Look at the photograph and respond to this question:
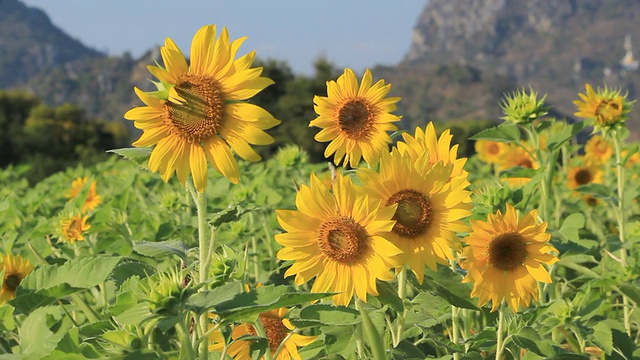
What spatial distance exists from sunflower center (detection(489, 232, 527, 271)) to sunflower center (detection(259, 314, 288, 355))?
53 cm

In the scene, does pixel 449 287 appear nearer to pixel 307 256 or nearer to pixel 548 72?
pixel 307 256

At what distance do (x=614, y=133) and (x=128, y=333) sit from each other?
2476 millimetres

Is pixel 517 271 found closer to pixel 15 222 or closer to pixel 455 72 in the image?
pixel 15 222

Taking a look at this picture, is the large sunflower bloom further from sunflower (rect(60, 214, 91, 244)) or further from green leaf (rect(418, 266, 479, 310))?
sunflower (rect(60, 214, 91, 244))

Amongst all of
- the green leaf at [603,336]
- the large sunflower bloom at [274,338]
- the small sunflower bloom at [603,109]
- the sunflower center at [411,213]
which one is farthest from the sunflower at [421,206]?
the small sunflower bloom at [603,109]

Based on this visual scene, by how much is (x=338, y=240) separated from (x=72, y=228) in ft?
5.58

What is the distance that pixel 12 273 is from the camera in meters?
2.14

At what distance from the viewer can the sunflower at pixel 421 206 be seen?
1.41 m

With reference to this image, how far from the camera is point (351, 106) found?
1885 mm

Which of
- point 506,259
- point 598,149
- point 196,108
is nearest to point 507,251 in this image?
point 506,259

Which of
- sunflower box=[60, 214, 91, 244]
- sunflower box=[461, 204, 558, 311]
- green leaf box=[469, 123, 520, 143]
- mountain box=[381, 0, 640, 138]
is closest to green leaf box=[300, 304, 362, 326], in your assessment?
sunflower box=[461, 204, 558, 311]

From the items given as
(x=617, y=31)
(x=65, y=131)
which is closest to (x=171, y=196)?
(x=65, y=131)

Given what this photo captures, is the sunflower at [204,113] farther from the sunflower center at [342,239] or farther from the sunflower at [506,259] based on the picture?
the sunflower at [506,259]

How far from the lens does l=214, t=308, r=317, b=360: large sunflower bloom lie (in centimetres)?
166
